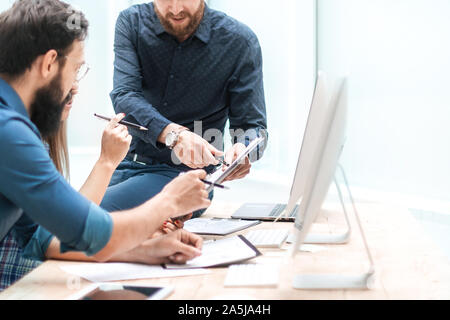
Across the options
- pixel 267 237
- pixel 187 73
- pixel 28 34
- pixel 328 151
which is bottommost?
pixel 267 237

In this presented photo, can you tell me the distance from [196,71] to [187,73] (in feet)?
0.14

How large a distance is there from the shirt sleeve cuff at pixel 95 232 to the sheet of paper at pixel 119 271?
122 millimetres

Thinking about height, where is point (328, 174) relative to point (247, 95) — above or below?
above

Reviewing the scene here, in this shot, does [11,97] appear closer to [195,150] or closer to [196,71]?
[195,150]

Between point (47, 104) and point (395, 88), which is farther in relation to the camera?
point (395, 88)

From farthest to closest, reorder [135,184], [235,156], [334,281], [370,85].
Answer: [370,85] < [135,184] < [235,156] < [334,281]

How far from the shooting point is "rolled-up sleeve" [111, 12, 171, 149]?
7.06 feet

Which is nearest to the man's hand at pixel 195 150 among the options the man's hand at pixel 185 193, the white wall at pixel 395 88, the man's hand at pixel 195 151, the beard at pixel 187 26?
the man's hand at pixel 195 151

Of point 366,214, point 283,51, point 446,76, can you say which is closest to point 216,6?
point 283,51

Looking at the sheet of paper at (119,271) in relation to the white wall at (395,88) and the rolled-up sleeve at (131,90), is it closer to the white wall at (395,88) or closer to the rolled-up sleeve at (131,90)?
the rolled-up sleeve at (131,90)

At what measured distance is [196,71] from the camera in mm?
2387

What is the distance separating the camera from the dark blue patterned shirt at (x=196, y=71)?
2.37 meters

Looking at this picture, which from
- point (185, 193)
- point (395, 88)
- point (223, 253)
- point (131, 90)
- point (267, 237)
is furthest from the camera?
point (395, 88)

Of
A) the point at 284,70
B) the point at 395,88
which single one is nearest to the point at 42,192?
the point at 395,88
